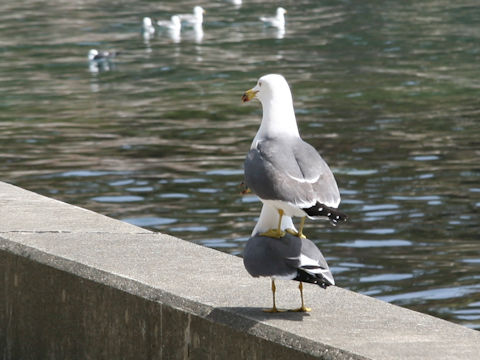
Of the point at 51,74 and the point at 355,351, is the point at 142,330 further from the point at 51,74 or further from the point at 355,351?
the point at 51,74

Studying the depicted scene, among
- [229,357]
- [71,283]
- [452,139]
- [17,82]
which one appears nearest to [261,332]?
[229,357]

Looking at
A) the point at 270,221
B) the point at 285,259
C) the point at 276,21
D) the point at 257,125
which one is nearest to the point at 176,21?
the point at 276,21

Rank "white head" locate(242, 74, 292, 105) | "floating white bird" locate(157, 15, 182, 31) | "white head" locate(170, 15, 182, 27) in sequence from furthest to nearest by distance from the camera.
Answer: "white head" locate(170, 15, 182, 27) < "floating white bird" locate(157, 15, 182, 31) < "white head" locate(242, 74, 292, 105)

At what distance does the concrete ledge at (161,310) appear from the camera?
15.3 feet

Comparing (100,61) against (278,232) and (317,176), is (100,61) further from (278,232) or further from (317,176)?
(317,176)

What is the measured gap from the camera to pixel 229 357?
4.90 meters

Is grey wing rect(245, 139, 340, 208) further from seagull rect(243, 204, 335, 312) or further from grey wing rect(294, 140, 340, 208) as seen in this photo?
seagull rect(243, 204, 335, 312)

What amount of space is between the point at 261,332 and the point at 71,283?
1.28m

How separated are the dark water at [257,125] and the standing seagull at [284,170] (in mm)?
3627

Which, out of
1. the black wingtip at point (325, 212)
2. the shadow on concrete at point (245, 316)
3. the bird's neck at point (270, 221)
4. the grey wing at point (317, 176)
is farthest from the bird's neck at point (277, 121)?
the shadow on concrete at point (245, 316)

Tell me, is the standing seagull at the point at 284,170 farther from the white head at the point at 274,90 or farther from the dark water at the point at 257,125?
the dark water at the point at 257,125

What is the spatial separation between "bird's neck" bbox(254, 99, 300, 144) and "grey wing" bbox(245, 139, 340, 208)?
0.08 metres

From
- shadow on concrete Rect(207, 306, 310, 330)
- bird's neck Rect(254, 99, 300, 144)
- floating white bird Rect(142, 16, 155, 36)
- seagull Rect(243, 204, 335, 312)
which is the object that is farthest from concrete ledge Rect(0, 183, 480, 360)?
floating white bird Rect(142, 16, 155, 36)

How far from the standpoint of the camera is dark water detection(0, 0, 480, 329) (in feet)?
33.5
